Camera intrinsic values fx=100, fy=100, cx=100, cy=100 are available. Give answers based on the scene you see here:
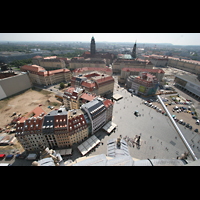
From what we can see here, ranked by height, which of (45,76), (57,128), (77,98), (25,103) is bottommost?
(25,103)

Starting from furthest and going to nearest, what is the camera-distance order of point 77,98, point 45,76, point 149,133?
point 45,76 < point 77,98 < point 149,133

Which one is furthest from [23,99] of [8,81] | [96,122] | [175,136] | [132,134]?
[175,136]

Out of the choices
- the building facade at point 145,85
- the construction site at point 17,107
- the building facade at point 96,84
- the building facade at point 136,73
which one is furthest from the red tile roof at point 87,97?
the building facade at point 136,73

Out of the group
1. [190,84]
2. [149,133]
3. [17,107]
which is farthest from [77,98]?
→ [190,84]

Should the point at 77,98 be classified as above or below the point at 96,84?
below

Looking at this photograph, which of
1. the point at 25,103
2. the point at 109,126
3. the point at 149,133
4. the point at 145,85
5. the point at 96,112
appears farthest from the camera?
the point at 145,85

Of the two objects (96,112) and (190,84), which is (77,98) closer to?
(96,112)
